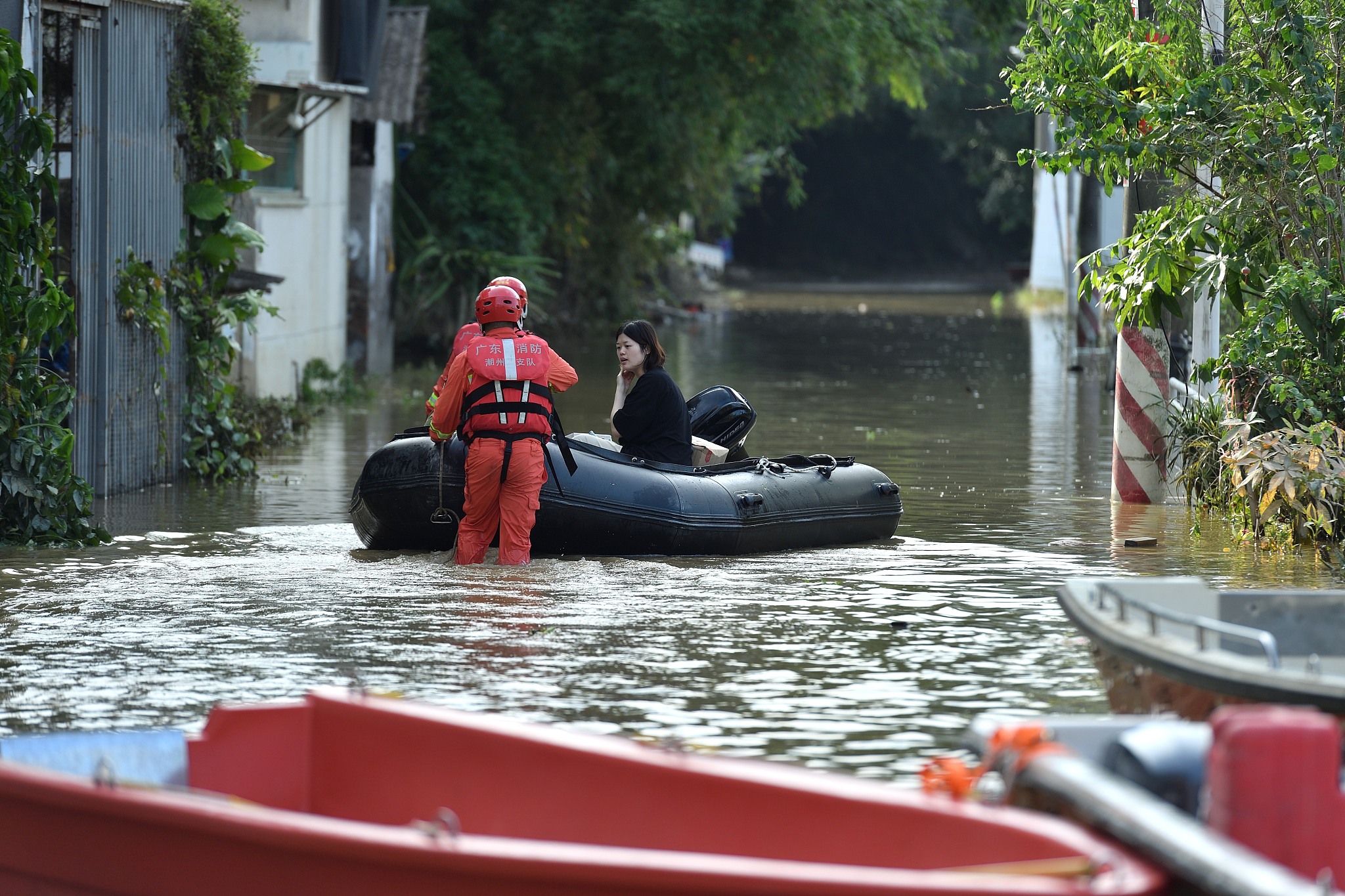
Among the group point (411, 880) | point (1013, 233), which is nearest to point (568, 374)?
point (411, 880)

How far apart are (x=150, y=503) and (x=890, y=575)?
17.9 feet

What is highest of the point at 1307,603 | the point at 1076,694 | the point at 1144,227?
the point at 1144,227

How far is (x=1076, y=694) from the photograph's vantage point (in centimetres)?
704

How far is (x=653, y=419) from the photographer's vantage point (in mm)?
11141

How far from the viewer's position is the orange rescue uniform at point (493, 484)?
10.0m

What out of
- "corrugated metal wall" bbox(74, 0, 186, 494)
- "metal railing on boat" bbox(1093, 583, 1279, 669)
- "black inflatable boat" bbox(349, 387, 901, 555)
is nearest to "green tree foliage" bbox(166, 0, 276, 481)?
"corrugated metal wall" bbox(74, 0, 186, 494)

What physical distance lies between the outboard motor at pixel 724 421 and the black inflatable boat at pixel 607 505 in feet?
4.60

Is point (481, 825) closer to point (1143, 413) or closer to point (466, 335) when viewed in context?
point (466, 335)

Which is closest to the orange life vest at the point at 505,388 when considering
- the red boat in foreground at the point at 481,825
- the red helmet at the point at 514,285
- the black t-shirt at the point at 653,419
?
the red helmet at the point at 514,285

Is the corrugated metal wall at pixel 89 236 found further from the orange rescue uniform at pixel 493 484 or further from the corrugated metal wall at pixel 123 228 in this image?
the orange rescue uniform at pixel 493 484

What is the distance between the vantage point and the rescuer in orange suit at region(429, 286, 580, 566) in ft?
A: 32.8

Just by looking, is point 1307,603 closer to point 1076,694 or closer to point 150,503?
point 1076,694

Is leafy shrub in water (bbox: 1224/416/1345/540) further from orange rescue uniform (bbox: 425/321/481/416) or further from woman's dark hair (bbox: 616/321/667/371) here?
orange rescue uniform (bbox: 425/321/481/416)

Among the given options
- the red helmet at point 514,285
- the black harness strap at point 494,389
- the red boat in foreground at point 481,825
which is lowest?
the red boat in foreground at point 481,825
